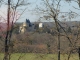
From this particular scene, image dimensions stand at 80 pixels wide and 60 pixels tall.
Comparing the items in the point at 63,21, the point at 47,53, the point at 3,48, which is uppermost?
the point at 63,21

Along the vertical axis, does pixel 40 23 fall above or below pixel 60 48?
above

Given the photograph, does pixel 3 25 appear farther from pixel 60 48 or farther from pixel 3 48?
pixel 60 48

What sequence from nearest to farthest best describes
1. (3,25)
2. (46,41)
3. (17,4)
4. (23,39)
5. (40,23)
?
(3,25), (17,4), (23,39), (40,23), (46,41)

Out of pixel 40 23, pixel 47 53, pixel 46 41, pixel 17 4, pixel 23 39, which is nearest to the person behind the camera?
pixel 17 4

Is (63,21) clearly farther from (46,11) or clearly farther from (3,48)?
(3,48)

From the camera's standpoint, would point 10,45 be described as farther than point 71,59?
No

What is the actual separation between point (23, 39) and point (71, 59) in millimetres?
3102

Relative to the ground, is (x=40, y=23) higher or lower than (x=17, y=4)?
lower

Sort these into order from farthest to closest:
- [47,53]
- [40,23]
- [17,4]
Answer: [47,53] < [40,23] < [17,4]

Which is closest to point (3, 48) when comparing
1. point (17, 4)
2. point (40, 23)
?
point (17, 4)

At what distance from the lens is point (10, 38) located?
478 inches

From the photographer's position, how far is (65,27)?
14.2m

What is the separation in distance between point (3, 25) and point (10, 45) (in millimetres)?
1185

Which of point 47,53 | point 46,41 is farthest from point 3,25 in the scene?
point 46,41
